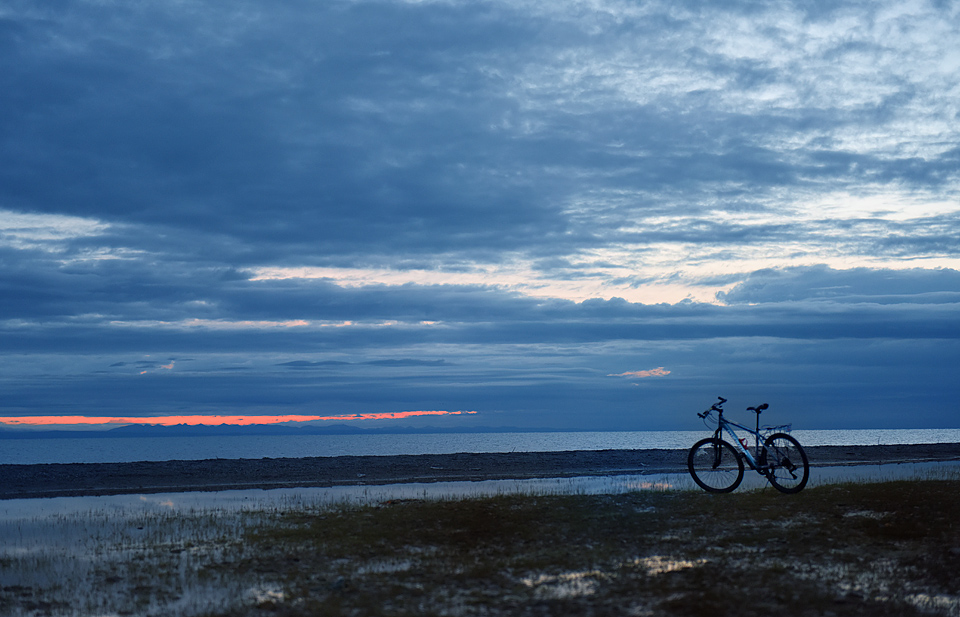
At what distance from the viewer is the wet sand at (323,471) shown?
2992 centimetres

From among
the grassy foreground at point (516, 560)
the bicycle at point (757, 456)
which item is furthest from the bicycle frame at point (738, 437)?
the grassy foreground at point (516, 560)

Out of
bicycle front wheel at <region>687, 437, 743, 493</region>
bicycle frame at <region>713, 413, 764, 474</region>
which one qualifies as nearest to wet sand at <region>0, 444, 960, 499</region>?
bicycle front wheel at <region>687, 437, 743, 493</region>

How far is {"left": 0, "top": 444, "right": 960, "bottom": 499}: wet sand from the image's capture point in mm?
29922

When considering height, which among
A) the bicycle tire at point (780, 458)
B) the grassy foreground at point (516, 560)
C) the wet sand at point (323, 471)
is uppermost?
the bicycle tire at point (780, 458)

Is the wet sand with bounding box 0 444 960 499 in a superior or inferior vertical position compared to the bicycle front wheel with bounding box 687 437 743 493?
inferior

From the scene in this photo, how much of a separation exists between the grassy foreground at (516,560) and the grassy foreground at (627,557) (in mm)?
42

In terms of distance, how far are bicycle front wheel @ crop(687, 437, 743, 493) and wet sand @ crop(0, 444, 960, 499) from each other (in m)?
12.9

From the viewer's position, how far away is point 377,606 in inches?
361

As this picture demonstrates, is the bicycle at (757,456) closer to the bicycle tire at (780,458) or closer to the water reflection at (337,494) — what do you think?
the bicycle tire at (780,458)

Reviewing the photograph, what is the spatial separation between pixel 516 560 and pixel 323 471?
26184 millimetres

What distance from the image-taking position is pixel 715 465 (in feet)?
64.0

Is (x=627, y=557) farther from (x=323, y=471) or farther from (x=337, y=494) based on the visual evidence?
(x=323, y=471)

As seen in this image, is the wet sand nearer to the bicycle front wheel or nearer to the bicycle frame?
the bicycle front wheel

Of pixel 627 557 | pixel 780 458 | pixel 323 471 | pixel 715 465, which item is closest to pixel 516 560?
pixel 627 557
